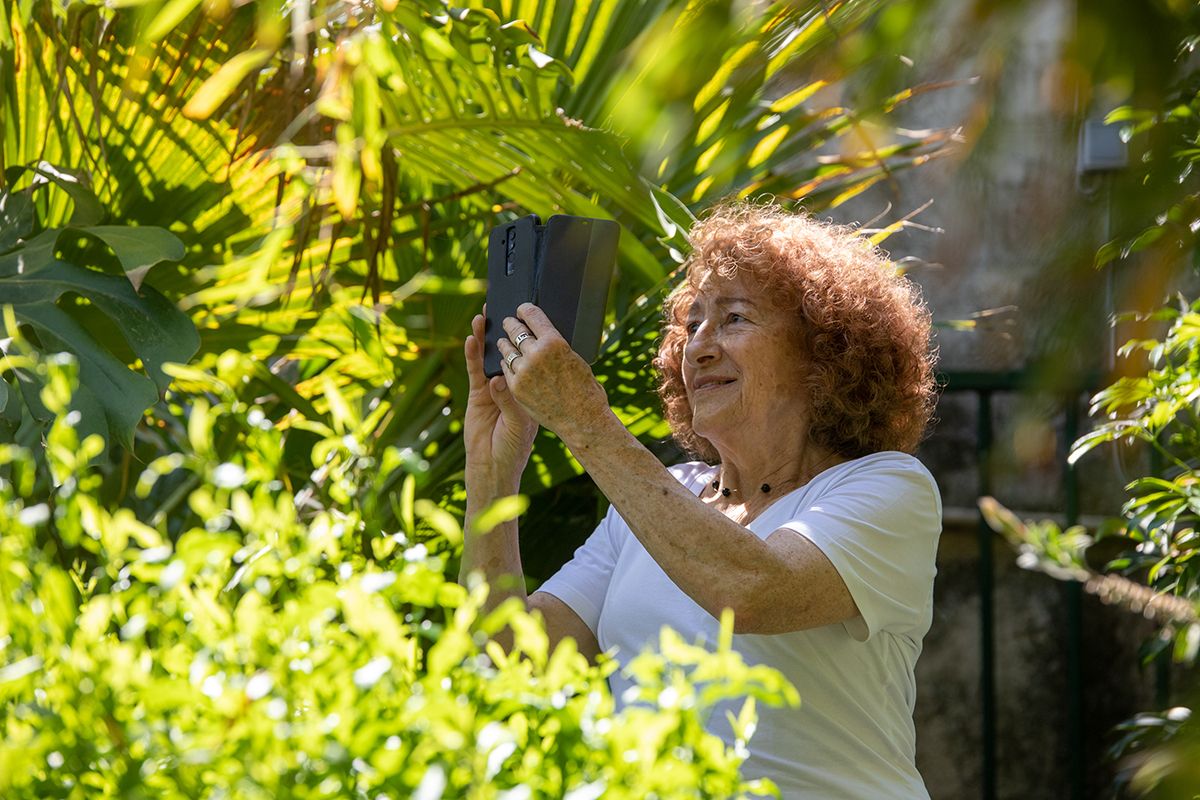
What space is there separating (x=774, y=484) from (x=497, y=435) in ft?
1.31

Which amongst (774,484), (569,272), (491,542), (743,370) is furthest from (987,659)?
(569,272)

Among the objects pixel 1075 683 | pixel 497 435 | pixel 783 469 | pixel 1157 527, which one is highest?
pixel 497 435

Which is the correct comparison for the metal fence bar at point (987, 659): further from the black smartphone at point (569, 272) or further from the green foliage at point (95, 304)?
the green foliage at point (95, 304)

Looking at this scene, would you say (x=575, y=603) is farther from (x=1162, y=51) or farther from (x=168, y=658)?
(x=1162, y=51)

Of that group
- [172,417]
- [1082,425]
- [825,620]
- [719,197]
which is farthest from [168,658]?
[1082,425]

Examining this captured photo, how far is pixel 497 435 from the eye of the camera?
5.88ft

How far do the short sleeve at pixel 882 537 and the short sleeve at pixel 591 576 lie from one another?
37cm

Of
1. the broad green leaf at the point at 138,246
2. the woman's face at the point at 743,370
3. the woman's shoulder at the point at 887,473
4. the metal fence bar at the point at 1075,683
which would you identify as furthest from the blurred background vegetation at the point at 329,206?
the metal fence bar at the point at 1075,683

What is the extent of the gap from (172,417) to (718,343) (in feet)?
3.02

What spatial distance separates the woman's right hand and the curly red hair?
33 cm

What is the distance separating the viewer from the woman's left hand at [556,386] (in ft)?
5.01

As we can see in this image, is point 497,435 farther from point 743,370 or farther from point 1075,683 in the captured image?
point 1075,683

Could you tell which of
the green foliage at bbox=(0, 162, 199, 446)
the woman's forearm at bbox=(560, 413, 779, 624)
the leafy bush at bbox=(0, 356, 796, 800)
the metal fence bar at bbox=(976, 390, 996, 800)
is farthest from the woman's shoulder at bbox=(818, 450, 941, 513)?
the metal fence bar at bbox=(976, 390, 996, 800)

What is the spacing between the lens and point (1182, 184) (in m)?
0.58
